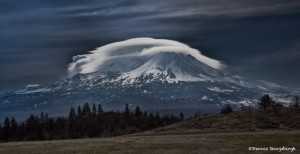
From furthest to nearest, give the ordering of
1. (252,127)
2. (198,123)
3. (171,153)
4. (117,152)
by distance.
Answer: (198,123) → (252,127) → (117,152) → (171,153)

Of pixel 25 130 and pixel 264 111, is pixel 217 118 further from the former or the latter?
pixel 25 130

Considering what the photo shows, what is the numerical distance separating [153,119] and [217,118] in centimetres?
6288

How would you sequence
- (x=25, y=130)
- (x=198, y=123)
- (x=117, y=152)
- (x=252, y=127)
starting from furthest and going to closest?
(x=25, y=130)
(x=198, y=123)
(x=252, y=127)
(x=117, y=152)

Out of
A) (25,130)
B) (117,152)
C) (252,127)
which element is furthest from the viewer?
(25,130)

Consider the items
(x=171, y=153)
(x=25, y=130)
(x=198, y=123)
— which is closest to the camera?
(x=171, y=153)

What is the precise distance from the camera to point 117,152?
53.7 metres

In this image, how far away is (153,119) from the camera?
191 meters

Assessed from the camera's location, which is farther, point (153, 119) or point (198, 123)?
point (153, 119)

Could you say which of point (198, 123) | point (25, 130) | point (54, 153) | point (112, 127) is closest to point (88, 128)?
point (112, 127)

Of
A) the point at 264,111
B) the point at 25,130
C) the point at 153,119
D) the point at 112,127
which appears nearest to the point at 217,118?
the point at 264,111

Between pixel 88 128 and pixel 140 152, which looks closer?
pixel 140 152

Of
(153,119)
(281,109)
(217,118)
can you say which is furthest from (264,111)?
(153,119)

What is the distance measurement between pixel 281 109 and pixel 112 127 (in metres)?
94.8

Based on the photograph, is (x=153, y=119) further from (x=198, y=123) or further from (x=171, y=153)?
(x=171, y=153)
